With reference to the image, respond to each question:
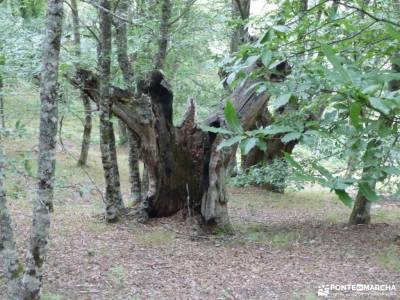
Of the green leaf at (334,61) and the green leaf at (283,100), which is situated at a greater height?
the green leaf at (334,61)

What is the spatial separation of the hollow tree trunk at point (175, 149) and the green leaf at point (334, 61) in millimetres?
7627

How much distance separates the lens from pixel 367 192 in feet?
4.25

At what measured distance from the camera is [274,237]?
941 centimetres

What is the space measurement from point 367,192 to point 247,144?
39 centimetres

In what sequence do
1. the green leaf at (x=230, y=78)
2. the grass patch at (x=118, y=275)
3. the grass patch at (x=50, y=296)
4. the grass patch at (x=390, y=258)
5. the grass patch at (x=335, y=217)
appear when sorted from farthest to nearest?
the grass patch at (x=335, y=217) → the grass patch at (x=390, y=258) → the grass patch at (x=118, y=275) → the grass patch at (x=50, y=296) → the green leaf at (x=230, y=78)

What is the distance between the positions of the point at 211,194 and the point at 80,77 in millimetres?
3553

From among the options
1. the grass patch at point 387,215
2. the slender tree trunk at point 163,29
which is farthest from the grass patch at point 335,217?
the slender tree trunk at point 163,29

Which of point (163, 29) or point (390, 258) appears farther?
point (163, 29)

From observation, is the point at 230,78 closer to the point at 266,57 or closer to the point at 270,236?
the point at 266,57

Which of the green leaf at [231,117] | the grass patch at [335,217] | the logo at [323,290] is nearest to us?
the green leaf at [231,117]

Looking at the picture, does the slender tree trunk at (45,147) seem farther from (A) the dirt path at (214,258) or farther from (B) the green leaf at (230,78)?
(B) the green leaf at (230,78)

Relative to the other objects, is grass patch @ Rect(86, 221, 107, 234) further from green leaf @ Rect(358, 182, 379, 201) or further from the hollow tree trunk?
green leaf @ Rect(358, 182, 379, 201)

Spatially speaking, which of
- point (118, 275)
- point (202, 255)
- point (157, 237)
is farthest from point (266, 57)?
point (157, 237)

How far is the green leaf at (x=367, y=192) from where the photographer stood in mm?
1267
